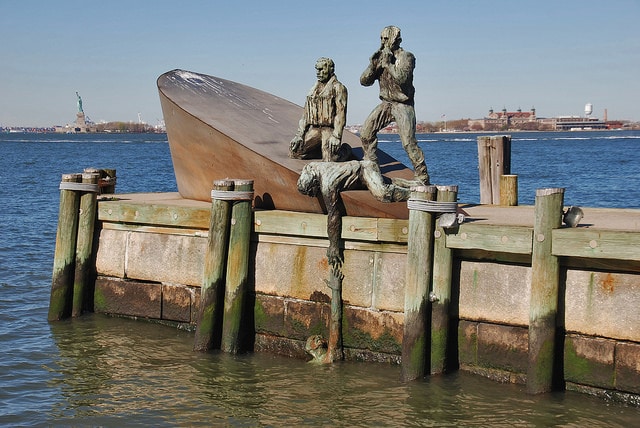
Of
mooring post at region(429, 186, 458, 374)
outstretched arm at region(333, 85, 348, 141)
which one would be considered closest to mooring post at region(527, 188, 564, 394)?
mooring post at region(429, 186, 458, 374)

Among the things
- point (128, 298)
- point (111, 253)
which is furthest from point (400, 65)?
point (128, 298)

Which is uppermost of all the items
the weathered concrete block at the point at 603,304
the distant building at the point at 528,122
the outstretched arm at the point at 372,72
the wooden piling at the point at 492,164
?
the distant building at the point at 528,122

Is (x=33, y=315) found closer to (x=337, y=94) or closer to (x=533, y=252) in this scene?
Result: (x=337, y=94)

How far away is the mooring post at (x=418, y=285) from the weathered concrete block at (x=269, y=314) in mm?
1751

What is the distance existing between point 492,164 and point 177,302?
4927mm

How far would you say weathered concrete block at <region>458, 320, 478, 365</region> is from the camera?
8930 millimetres

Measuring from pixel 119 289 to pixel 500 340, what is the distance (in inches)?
205

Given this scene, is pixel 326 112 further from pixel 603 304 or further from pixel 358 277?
pixel 603 304

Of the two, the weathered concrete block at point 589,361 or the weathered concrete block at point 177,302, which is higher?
the weathered concrete block at point 177,302

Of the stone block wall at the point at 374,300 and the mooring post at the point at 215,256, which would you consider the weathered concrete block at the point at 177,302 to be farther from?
the mooring post at the point at 215,256

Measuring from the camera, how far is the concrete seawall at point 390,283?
8164 mm

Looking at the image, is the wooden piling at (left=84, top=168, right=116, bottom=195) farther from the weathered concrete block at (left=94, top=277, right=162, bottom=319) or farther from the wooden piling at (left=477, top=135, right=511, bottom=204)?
the wooden piling at (left=477, top=135, right=511, bottom=204)

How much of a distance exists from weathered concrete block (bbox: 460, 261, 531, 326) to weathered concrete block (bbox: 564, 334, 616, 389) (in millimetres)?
519

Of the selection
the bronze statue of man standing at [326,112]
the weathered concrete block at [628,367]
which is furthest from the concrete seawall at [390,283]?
the bronze statue of man standing at [326,112]
